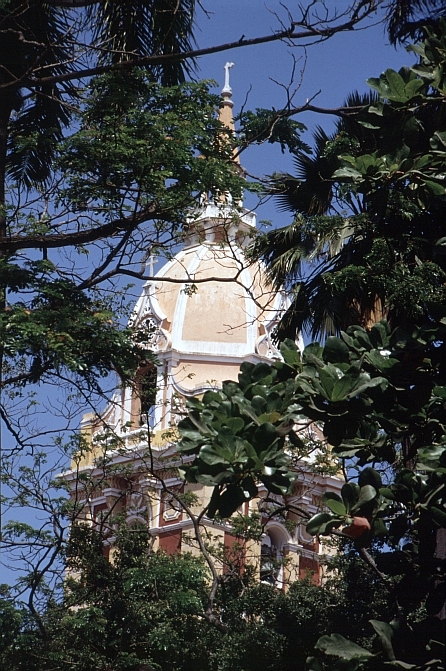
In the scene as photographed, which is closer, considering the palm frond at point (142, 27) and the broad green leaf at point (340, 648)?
the broad green leaf at point (340, 648)

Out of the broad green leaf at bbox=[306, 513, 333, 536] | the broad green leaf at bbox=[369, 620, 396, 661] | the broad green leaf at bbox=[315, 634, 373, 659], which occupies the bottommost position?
the broad green leaf at bbox=[315, 634, 373, 659]

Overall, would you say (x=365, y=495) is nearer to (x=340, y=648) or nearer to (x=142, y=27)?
(x=340, y=648)

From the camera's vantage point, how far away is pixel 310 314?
31.7 ft

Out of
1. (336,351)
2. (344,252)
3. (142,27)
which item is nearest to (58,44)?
(142,27)

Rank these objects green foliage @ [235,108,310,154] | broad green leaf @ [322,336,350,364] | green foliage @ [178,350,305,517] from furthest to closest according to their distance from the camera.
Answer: green foliage @ [235,108,310,154] < broad green leaf @ [322,336,350,364] < green foliage @ [178,350,305,517]

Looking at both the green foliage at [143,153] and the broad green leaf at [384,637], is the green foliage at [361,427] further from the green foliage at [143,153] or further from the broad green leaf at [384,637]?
the green foliage at [143,153]

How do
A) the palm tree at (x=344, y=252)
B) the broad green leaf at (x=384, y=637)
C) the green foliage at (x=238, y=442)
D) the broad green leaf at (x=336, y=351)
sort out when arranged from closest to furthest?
the green foliage at (x=238, y=442) < the broad green leaf at (x=384, y=637) < the broad green leaf at (x=336, y=351) < the palm tree at (x=344, y=252)

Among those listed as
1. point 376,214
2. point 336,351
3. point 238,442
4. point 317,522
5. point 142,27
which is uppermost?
point 142,27

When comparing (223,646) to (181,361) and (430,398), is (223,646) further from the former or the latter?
(181,361)

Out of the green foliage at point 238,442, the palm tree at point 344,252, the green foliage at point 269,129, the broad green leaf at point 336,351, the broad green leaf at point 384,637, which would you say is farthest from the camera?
the green foliage at point 269,129

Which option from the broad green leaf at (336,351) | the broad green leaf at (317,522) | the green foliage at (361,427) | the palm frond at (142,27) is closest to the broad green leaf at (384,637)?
the green foliage at (361,427)

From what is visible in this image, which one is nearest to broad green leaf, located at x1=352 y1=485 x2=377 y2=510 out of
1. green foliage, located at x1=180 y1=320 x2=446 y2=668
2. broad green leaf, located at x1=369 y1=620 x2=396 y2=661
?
green foliage, located at x1=180 y1=320 x2=446 y2=668

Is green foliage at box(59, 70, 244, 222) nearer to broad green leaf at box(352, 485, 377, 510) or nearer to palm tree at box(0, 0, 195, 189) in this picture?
palm tree at box(0, 0, 195, 189)

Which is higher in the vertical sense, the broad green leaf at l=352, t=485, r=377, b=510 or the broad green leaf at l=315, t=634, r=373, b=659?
the broad green leaf at l=352, t=485, r=377, b=510
